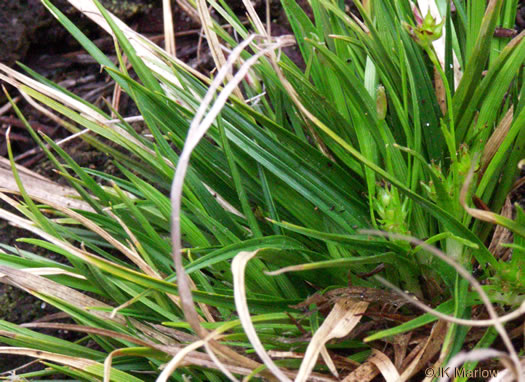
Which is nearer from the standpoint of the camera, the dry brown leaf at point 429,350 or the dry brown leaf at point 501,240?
the dry brown leaf at point 429,350

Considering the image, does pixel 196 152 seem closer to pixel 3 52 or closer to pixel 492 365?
pixel 492 365

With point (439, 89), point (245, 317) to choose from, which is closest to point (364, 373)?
point (245, 317)

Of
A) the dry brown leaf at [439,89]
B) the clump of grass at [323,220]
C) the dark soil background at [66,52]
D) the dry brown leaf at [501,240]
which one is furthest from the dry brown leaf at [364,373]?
the dark soil background at [66,52]

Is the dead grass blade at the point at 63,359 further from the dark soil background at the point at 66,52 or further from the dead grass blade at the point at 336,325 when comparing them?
the dark soil background at the point at 66,52

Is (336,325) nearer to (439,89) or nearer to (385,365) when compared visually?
(385,365)

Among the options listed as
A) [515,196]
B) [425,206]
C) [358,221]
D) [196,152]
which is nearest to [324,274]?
[358,221]

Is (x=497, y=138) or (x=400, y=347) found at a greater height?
(x=497, y=138)

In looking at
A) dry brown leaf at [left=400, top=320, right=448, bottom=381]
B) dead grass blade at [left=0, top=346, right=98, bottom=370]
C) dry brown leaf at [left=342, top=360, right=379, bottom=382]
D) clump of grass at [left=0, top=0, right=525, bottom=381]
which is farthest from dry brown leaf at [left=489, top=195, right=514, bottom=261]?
dead grass blade at [left=0, top=346, right=98, bottom=370]
